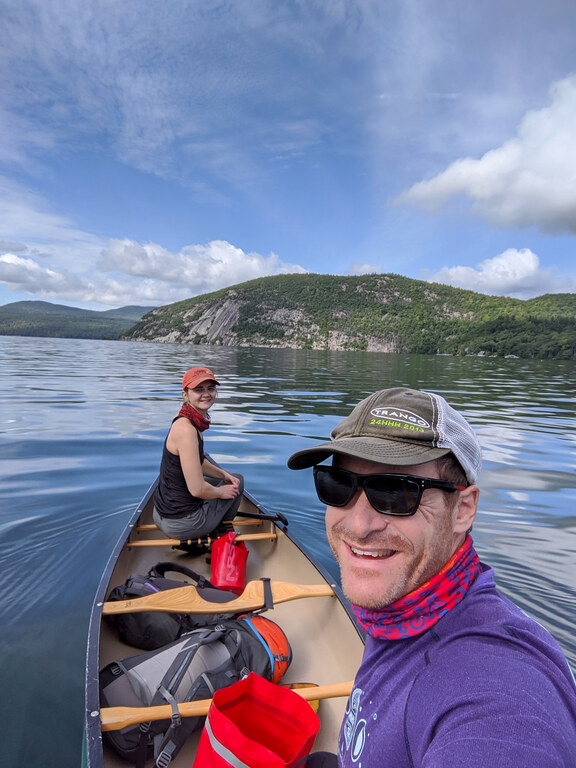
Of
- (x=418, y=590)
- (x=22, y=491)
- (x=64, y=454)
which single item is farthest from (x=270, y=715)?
(x=64, y=454)

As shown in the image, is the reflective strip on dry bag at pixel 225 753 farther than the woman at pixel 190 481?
No

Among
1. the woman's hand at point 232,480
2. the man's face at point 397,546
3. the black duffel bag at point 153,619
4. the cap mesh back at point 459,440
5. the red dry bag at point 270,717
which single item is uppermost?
the cap mesh back at point 459,440

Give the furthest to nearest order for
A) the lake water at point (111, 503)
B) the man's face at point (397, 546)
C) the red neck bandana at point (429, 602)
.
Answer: the lake water at point (111, 503), the man's face at point (397, 546), the red neck bandana at point (429, 602)

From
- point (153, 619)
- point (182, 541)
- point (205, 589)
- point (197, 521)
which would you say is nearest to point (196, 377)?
point (197, 521)

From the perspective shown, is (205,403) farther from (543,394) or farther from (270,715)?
(543,394)

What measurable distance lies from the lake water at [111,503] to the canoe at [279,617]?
2.18 ft

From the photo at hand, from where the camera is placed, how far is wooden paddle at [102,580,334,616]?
401cm

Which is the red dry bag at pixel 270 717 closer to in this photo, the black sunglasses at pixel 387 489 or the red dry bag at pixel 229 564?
the black sunglasses at pixel 387 489

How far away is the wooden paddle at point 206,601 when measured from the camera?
4.01 meters

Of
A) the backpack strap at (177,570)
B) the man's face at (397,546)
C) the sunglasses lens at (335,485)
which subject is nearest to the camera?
the man's face at (397,546)

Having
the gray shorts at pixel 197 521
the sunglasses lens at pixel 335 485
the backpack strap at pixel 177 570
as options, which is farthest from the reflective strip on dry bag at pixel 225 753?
the gray shorts at pixel 197 521

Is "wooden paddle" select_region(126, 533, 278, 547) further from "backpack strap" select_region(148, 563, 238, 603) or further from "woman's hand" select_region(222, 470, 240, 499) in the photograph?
"backpack strap" select_region(148, 563, 238, 603)

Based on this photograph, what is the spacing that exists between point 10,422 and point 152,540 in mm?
10316

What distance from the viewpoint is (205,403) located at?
5.91 meters
